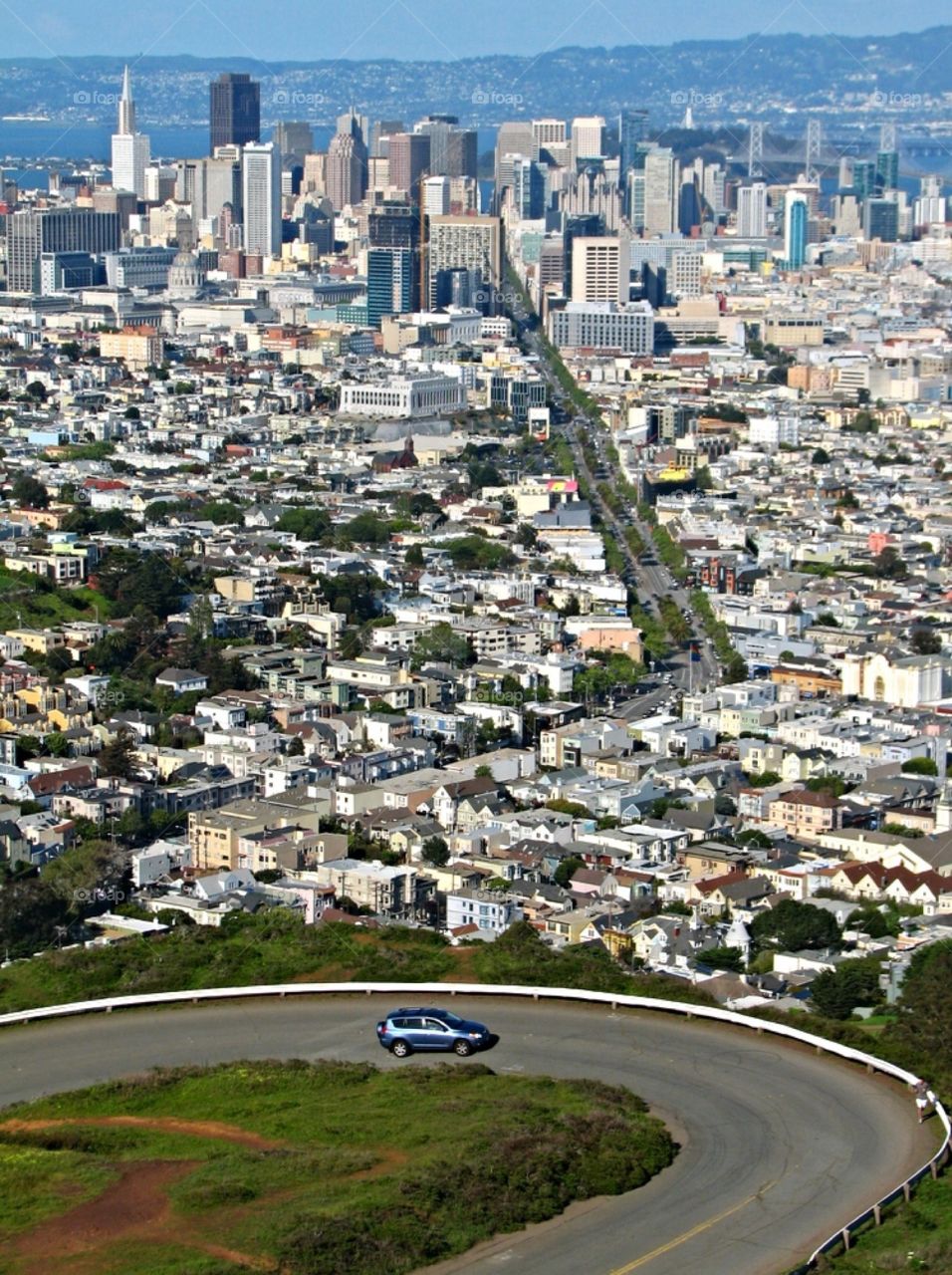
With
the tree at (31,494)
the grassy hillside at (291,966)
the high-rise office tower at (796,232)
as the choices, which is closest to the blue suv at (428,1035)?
the grassy hillside at (291,966)

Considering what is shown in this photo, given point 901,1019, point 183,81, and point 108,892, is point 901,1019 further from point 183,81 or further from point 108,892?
point 183,81

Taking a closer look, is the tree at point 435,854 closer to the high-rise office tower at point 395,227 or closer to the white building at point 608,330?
the white building at point 608,330

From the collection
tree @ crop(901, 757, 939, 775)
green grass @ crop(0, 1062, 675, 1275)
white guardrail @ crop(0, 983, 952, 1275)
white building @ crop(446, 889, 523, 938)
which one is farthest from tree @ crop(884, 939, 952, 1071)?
tree @ crop(901, 757, 939, 775)

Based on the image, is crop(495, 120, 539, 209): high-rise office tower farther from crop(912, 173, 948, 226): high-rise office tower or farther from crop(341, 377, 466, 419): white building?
crop(341, 377, 466, 419): white building

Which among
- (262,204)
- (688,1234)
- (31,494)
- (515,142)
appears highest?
(515,142)

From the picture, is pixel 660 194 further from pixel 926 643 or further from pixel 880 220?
pixel 926 643

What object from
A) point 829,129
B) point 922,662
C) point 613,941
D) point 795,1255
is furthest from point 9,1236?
point 829,129

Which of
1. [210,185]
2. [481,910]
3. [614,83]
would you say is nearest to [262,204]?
[210,185]
